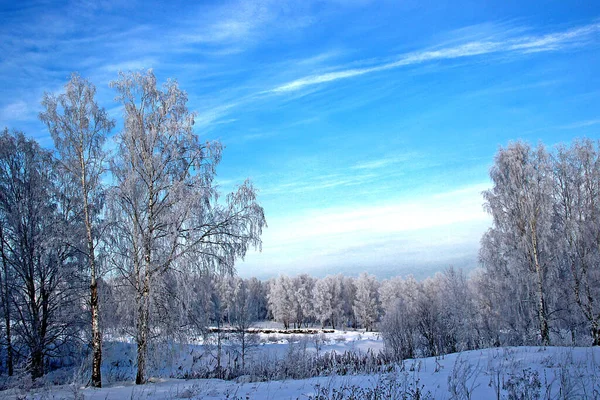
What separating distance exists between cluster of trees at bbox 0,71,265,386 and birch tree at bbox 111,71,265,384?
0.12 ft

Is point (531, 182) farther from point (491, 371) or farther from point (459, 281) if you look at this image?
point (459, 281)

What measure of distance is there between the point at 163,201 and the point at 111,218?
171 cm

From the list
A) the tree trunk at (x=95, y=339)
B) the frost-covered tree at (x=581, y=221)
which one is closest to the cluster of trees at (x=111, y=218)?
the tree trunk at (x=95, y=339)

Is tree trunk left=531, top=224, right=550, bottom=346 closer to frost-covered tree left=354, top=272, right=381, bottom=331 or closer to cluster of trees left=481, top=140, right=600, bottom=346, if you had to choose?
cluster of trees left=481, top=140, right=600, bottom=346

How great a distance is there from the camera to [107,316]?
13617mm

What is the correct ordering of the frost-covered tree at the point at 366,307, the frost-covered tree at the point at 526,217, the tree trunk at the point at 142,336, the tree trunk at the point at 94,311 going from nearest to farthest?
the tree trunk at the point at 142,336 → the tree trunk at the point at 94,311 → the frost-covered tree at the point at 526,217 → the frost-covered tree at the point at 366,307

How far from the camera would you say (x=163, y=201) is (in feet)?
41.6

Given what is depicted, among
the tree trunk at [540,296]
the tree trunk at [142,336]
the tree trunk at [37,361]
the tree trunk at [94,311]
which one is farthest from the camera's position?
the tree trunk at [540,296]

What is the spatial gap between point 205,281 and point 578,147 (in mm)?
22167

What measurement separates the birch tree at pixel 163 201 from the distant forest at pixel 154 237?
46mm

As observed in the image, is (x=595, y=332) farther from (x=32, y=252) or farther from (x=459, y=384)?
(x=32, y=252)

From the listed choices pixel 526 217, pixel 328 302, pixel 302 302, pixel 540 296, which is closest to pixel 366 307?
pixel 328 302

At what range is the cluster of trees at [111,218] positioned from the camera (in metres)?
12.0

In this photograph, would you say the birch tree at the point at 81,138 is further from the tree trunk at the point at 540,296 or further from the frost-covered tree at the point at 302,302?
the frost-covered tree at the point at 302,302
